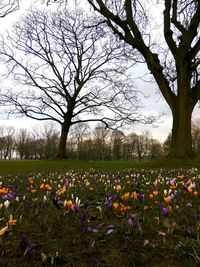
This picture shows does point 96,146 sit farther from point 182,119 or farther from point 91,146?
point 182,119

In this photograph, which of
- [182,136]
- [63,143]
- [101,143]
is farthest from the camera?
[101,143]

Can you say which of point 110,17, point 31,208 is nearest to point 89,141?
point 110,17

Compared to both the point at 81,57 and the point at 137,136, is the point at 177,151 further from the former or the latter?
the point at 137,136

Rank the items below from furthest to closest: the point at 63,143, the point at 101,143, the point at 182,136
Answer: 1. the point at 101,143
2. the point at 63,143
3. the point at 182,136

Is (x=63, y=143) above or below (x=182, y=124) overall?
above

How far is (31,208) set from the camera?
3473 millimetres

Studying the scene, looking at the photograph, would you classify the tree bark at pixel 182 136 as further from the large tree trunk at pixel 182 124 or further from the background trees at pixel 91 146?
the background trees at pixel 91 146

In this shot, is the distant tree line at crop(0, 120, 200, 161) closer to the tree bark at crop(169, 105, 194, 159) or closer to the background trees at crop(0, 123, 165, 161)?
the background trees at crop(0, 123, 165, 161)

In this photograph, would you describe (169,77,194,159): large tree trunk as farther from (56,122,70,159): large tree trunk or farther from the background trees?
the background trees

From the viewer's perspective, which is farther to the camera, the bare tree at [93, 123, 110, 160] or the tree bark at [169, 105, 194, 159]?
the bare tree at [93, 123, 110, 160]

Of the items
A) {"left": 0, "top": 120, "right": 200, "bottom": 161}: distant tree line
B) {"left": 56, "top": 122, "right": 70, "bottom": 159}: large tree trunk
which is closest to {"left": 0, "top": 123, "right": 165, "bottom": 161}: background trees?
{"left": 0, "top": 120, "right": 200, "bottom": 161}: distant tree line

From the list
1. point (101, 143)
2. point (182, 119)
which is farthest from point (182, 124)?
point (101, 143)

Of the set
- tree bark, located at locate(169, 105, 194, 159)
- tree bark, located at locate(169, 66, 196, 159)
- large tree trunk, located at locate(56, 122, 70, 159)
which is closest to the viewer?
tree bark, located at locate(169, 105, 194, 159)

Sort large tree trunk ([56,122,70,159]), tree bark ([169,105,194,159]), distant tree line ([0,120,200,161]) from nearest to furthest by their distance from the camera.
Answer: tree bark ([169,105,194,159]) < large tree trunk ([56,122,70,159]) < distant tree line ([0,120,200,161])
